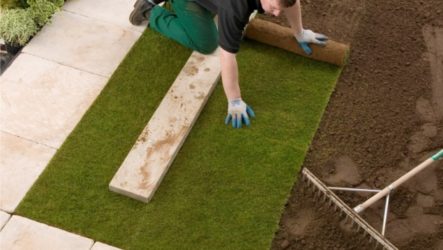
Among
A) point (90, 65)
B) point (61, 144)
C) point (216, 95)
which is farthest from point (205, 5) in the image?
point (61, 144)

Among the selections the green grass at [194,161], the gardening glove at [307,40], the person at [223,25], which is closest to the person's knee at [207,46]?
the person at [223,25]

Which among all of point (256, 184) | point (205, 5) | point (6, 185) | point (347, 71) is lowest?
point (6, 185)

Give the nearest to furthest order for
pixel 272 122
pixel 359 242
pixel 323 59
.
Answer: pixel 359 242 < pixel 272 122 < pixel 323 59

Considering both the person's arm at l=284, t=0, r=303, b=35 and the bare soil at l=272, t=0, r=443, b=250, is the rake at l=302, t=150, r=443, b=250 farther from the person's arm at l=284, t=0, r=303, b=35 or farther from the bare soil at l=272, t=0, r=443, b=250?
the person's arm at l=284, t=0, r=303, b=35

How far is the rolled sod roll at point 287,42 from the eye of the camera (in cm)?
436

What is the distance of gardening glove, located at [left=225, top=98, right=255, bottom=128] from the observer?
4027 millimetres

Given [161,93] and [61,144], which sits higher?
[161,93]

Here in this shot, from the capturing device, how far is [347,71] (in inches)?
176

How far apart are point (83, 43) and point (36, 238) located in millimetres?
1683

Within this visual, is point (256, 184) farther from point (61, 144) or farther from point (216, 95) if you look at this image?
point (61, 144)

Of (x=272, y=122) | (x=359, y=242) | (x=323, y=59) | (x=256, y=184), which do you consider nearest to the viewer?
(x=359, y=242)

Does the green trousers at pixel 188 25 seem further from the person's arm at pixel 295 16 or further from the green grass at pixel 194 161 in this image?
the person's arm at pixel 295 16

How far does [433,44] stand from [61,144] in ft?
10.2

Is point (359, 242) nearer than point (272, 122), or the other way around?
point (359, 242)
